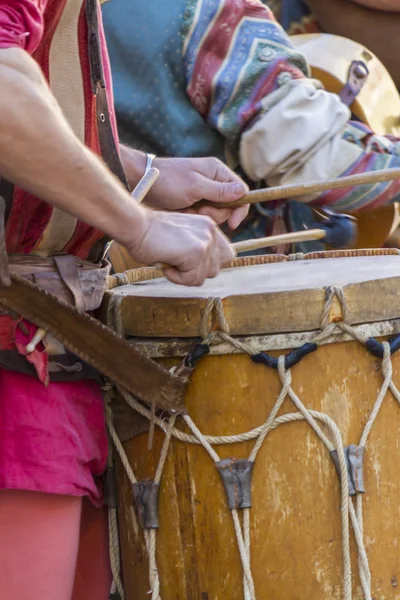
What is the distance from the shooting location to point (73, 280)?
1.41 m

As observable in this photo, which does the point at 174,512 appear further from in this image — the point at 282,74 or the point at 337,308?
the point at 282,74

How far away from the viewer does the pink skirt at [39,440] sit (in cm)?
137

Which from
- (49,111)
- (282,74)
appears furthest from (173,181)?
(282,74)

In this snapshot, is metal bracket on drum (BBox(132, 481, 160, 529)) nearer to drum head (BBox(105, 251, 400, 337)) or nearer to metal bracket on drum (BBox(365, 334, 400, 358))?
drum head (BBox(105, 251, 400, 337))

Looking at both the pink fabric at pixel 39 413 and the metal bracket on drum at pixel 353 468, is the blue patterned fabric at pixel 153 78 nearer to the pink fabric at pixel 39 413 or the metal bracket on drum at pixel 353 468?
the pink fabric at pixel 39 413

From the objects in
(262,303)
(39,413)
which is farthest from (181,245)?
(39,413)

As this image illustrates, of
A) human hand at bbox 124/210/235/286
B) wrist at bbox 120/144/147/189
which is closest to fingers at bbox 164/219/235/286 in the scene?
human hand at bbox 124/210/235/286

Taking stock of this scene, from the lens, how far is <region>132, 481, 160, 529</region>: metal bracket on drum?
150 cm

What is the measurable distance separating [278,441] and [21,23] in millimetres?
663

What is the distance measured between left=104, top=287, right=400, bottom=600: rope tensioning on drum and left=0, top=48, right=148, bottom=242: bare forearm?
0.85 feet

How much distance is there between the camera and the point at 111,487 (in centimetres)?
157

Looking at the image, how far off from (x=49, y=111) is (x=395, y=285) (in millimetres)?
587

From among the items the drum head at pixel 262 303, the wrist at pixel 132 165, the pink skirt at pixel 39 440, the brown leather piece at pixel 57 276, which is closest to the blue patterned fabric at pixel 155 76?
the wrist at pixel 132 165

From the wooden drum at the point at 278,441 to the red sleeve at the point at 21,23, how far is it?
425 mm
